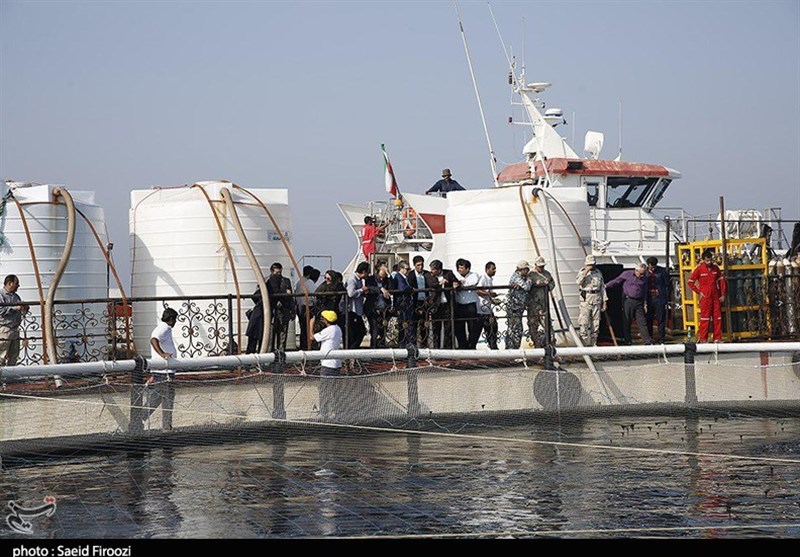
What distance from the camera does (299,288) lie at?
18.6 metres

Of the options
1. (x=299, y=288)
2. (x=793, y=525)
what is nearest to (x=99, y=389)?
(x=299, y=288)

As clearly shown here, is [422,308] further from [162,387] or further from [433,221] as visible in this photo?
[433,221]

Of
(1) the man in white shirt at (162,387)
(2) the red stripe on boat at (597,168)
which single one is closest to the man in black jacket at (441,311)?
(1) the man in white shirt at (162,387)

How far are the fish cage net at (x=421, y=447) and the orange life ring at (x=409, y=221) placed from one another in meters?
12.1

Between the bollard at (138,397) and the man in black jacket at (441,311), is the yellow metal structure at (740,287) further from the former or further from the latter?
the bollard at (138,397)

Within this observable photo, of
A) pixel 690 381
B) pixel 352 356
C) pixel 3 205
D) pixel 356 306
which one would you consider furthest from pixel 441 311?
pixel 3 205

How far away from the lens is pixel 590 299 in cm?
1911

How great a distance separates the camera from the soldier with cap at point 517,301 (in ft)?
58.3

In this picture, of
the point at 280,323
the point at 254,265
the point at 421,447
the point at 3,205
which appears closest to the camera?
the point at 421,447

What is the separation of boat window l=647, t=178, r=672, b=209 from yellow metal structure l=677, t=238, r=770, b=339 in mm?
8674

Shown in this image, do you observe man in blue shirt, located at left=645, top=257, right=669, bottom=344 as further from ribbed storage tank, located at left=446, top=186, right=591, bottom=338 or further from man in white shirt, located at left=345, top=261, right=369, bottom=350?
man in white shirt, located at left=345, top=261, right=369, bottom=350

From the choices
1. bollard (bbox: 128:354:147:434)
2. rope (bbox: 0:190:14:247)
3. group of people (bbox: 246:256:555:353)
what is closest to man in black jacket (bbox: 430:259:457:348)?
group of people (bbox: 246:256:555:353)

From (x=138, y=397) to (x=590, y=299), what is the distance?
818cm

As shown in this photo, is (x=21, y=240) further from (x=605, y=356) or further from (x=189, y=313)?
(x=605, y=356)
